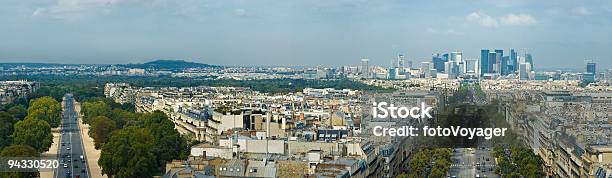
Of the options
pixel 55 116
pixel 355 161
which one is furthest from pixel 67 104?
pixel 355 161

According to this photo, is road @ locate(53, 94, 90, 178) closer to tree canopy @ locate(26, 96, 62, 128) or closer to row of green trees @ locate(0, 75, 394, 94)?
tree canopy @ locate(26, 96, 62, 128)

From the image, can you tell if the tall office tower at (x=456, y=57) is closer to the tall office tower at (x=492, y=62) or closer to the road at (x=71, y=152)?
the tall office tower at (x=492, y=62)

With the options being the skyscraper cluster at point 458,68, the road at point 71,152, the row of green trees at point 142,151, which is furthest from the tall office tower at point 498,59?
the row of green trees at point 142,151

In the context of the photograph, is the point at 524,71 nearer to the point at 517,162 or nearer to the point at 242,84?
the point at 242,84

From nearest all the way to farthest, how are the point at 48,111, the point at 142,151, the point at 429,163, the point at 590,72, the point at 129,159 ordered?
the point at 129,159, the point at 142,151, the point at 429,163, the point at 48,111, the point at 590,72

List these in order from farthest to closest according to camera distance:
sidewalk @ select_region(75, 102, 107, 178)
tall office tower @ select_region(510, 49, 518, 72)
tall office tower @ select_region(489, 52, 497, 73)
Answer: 1. tall office tower @ select_region(489, 52, 497, 73)
2. tall office tower @ select_region(510, 49, 518, 72)
3. sidewalk @ select_region(75, 102, 107, 178)

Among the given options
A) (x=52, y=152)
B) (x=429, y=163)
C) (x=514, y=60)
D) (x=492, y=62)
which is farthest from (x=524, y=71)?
(x=429, y=163)

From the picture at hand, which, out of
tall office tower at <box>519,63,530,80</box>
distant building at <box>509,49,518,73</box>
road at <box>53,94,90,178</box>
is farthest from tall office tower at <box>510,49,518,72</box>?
road at <box>53,94,90,178</box>
